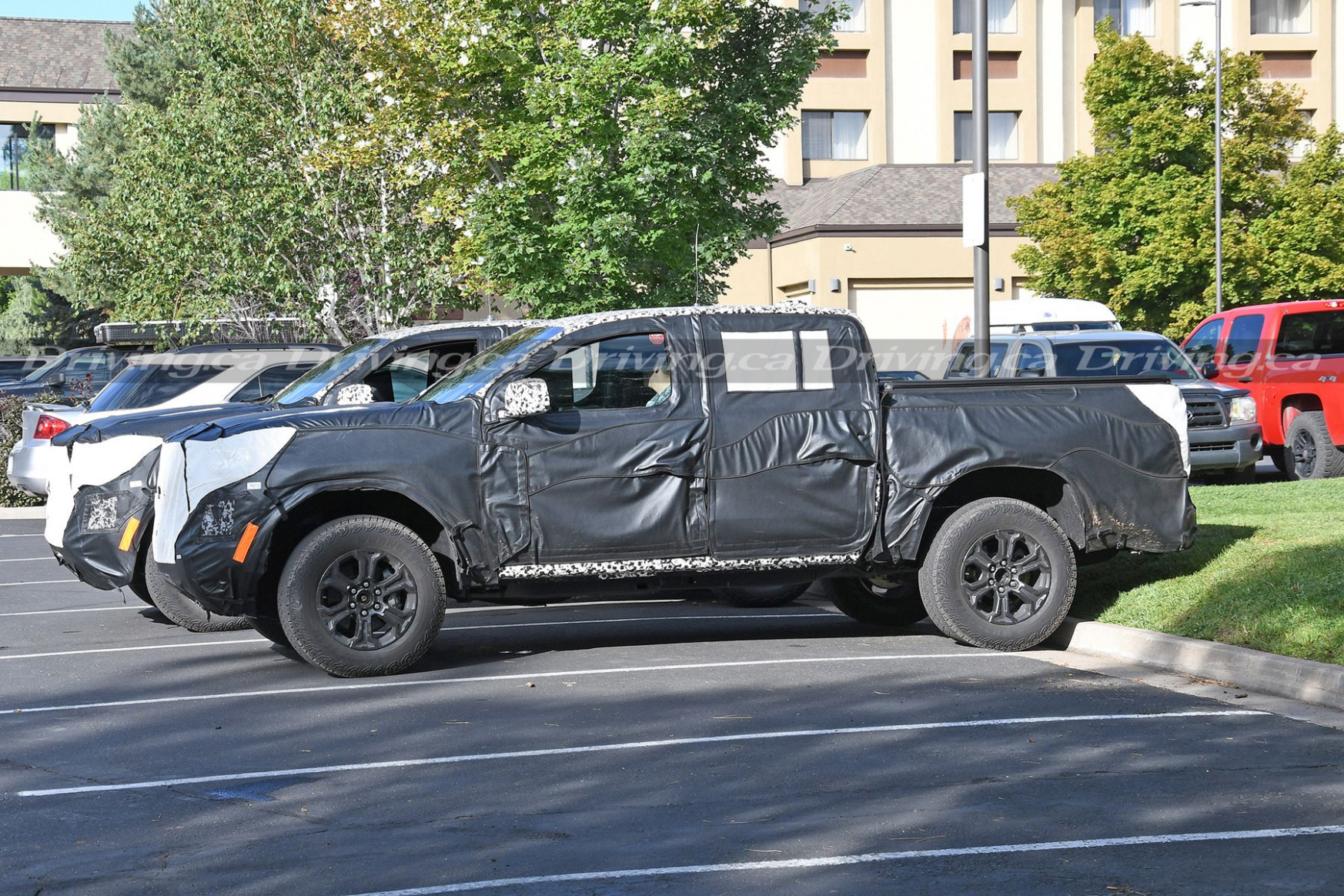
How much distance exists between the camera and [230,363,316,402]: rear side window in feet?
48.7

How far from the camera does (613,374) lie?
9547 millimetres

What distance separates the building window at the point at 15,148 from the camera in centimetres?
4894

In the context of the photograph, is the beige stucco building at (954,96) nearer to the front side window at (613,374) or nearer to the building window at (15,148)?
the building window at (15,148)

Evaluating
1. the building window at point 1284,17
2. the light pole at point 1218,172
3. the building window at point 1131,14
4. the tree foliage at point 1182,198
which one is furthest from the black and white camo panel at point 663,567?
the building window at point 1284,17

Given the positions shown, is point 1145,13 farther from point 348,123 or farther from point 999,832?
point 999,832

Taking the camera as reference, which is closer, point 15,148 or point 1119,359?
point 1119,359

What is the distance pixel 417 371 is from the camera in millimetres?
12219

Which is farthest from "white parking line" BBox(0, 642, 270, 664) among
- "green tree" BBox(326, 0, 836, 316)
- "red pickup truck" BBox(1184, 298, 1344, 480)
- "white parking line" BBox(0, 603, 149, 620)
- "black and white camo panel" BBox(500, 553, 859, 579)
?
"red pickup truck" BBox(1184, 298, 1344, 480)

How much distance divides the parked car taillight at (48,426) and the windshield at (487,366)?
7322mm

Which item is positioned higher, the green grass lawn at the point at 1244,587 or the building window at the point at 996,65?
the building window at the point at 996,65

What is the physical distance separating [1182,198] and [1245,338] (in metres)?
Answer: 15.9

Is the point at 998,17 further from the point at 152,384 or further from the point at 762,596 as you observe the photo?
the point at 762,596

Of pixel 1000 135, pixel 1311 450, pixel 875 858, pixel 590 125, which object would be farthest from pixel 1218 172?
pixel 875 858

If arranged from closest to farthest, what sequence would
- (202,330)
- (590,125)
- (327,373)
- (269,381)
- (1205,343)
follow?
(327,373)
(269,381)
(590,125)
(1205,343)
(202,330)
